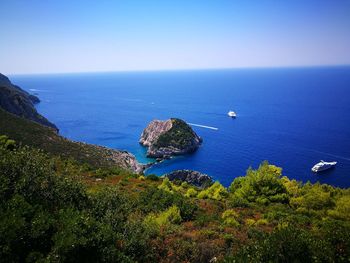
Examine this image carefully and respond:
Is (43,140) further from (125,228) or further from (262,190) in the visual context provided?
(125,228)

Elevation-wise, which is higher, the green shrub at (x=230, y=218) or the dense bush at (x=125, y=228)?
the dense bush at (x=125, y=228)

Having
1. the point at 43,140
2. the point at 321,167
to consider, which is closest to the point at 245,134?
the point at 321,167

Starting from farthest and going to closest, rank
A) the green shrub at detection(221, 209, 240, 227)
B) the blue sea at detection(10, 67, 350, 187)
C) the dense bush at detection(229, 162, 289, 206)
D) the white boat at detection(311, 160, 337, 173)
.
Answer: the blue sea at detection(10, 67, 350, 187)
the white boat at detection(311, 160, 337, 173)
the dense bush at detection(229, 162, 289, 206)
the green shrub at detection(221, 209, 240, 227)

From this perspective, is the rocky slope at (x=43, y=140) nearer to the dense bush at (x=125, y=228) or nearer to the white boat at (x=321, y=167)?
the dense bush at (x=125, y=228)

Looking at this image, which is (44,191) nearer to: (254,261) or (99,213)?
(99,213)

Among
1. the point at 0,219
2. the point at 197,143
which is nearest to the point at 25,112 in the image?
the point at 197,143

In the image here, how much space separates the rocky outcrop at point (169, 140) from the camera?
361 feet

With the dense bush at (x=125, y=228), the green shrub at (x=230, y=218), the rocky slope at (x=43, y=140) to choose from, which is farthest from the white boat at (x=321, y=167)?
the green shrub at (x=230, y=218)

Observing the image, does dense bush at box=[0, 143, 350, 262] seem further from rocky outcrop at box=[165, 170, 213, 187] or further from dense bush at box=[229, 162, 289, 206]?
rocky outcrop at box=[165, 170, 213, 187]

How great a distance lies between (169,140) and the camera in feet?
373

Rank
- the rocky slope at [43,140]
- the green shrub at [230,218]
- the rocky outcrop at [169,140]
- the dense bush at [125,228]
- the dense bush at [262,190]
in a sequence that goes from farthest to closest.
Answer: the rocky outcrop at [169,140]
the rocky slope at [43,140]
the dense bush at [262,190]
the green shrub at [230,218]
the dense bush at [125,228]

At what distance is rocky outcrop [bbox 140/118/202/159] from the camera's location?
11006 cm

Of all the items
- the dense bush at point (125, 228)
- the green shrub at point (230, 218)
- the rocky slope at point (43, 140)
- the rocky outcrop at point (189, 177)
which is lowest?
the rocky outcrop at point (189, 177)

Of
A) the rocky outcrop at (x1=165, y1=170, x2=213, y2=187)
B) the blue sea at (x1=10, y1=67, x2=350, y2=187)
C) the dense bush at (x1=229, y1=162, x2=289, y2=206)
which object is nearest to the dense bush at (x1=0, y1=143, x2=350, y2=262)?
the dense bush at (x1=229, y1=162, x2=289, y2=206)
